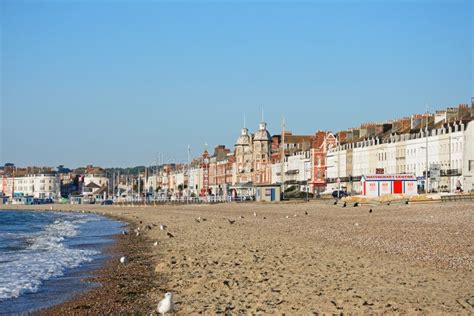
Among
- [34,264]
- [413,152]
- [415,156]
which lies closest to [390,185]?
[415,156]

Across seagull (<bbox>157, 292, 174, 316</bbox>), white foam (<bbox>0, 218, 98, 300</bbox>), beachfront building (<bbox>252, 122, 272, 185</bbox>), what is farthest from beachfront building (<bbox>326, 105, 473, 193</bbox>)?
seagull (<bbox>157, 292, 174, 316</bbox>)

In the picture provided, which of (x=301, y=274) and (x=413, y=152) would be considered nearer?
(x=301, y=274)

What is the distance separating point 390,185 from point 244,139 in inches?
3246

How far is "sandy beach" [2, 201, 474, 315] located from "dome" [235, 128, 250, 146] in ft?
363

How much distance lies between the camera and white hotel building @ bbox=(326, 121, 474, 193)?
242 ft

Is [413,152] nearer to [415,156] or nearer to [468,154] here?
[415,156]

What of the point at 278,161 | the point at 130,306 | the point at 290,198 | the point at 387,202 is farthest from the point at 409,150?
the point at 130,306

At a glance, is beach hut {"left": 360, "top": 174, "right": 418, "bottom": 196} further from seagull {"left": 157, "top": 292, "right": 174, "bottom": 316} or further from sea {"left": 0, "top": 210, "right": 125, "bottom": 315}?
seagull {"left": 157, "top": 292, "right": 174, "bottom": 316}

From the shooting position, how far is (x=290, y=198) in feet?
286

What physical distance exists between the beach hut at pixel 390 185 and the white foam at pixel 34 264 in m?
32.2

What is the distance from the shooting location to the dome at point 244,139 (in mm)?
141000

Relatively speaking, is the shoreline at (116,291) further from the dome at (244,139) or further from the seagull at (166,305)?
the dome at (244,139)

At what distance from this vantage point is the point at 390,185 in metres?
59.9

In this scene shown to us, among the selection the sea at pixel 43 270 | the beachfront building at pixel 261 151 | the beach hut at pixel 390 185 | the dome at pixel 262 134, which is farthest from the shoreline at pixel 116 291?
the dome at pixel 262 134
